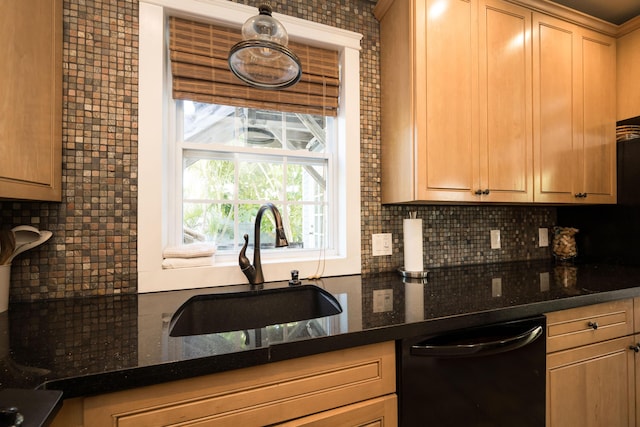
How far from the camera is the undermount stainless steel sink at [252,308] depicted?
1.22 m

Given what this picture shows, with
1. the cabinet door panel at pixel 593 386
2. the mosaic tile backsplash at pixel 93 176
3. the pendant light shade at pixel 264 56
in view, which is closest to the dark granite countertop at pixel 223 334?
the mosaic tile backsplash at pixel 93 176

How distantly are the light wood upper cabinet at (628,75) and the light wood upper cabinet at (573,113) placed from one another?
0.13 ft

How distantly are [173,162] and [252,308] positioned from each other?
813 mm

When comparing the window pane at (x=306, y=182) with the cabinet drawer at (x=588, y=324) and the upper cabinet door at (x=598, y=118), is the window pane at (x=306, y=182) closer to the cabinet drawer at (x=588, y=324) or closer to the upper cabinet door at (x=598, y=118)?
the cabinet drawer at (x=588, y=324)

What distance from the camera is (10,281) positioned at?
1128mm

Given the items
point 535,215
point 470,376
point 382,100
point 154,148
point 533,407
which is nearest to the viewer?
point 470,376

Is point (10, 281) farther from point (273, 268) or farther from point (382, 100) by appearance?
point (382, 100)

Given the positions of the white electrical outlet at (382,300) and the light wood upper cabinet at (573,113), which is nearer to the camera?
the white electrical outlet at (382,300)

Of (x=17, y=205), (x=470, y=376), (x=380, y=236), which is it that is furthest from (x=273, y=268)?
(x=17, y=205)

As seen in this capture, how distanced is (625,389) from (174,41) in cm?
259

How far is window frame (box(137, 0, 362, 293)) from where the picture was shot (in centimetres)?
129

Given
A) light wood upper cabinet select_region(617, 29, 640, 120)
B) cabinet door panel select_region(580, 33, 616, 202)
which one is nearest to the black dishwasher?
cabinet door panel select_region(580, 33, 616, 202)

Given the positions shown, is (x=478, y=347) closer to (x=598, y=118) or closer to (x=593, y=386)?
(x=593, y=386)

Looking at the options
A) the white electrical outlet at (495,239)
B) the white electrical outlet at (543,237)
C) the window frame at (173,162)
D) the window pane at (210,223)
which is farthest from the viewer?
the white electrical outlet at (543,237)
